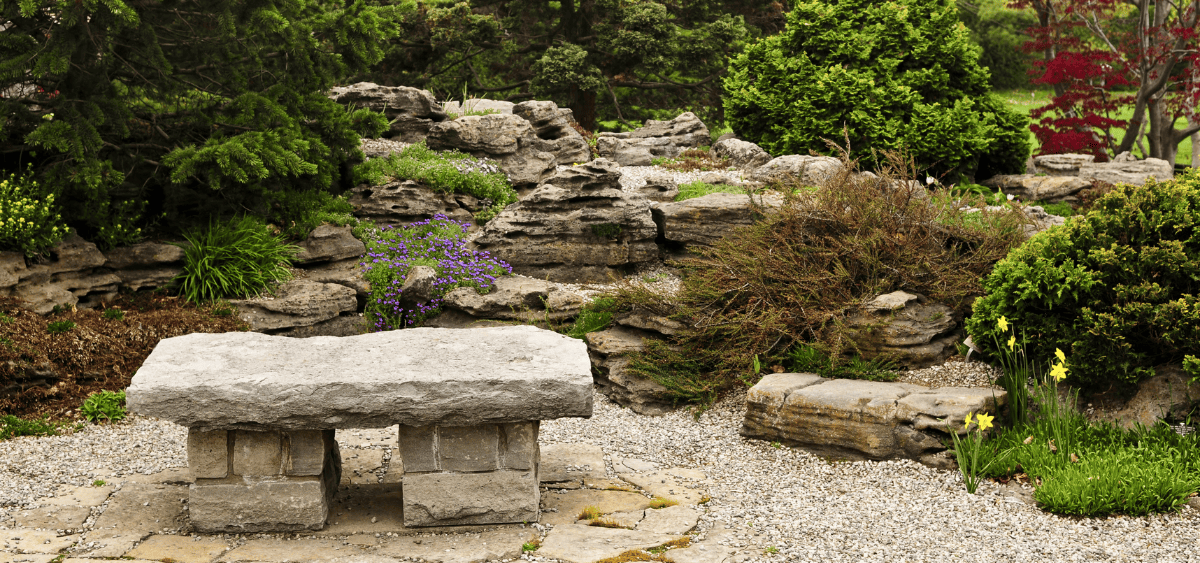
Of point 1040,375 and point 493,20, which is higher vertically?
point 493,20

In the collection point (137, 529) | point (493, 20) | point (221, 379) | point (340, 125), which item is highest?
point (493, 20)

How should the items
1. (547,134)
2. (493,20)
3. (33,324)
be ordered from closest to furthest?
(33,324) < (547,134) < (493,20)

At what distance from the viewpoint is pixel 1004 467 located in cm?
508

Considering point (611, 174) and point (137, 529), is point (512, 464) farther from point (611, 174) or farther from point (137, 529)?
point (611, 174)

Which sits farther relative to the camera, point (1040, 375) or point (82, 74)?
point (82, 74)

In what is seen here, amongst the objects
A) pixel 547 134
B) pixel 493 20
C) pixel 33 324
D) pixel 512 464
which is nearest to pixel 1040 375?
pixel 512 464

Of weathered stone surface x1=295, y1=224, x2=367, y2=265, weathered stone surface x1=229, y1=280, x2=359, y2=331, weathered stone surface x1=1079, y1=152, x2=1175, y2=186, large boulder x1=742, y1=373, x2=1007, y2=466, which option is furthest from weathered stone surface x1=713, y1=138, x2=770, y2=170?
large boulder x1=742, y1=373, x2=1007, y2=466

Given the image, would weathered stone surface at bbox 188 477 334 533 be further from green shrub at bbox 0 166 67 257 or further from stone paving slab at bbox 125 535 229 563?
green shrub at bbox 0 166 67 257

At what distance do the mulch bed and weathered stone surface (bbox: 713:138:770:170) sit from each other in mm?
6501

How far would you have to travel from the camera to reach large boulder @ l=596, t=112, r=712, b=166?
12.6 m

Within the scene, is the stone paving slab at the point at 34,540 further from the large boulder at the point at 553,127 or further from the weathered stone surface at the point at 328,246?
Answer: the large boulder at the point at 553,127

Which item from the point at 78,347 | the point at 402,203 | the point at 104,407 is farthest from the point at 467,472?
the point at 402,203

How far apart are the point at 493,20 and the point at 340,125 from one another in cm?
885

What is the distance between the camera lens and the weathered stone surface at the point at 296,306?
8.03m
